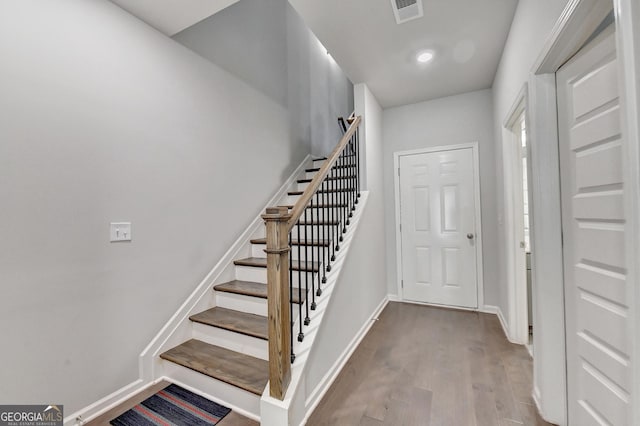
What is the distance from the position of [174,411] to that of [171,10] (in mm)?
2560

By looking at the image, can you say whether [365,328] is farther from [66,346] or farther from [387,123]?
[387,123]

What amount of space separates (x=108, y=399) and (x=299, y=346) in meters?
1.22

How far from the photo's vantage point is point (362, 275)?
8.95 ft

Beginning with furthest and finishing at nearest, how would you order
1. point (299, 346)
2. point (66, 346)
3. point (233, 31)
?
point (233, 31) < point (299, 346) < point (66, 346)

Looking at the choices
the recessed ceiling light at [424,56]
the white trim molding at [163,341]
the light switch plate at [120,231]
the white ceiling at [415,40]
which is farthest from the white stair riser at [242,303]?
the recessed ceiling light at [424,56]

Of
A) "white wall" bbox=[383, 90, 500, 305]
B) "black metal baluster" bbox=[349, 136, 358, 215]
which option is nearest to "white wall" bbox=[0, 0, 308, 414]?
"black metal baluster" bbox=[349, 136, 358, 215]

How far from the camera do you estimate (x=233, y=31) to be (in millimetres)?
2707

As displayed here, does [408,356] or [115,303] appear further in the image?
[408,356]

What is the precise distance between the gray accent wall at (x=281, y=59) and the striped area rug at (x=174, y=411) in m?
2.59

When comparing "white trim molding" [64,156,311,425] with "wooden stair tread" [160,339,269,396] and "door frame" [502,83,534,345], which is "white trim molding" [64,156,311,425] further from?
"door frame" [502,83,534,345]

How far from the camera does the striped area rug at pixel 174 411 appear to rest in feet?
5.18

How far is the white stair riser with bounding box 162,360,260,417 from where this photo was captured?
164 cm

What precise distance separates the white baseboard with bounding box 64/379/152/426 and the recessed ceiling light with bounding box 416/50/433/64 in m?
3.40

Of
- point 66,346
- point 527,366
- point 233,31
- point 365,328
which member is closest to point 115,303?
point 66,346
